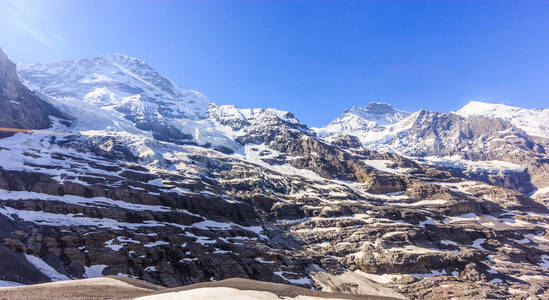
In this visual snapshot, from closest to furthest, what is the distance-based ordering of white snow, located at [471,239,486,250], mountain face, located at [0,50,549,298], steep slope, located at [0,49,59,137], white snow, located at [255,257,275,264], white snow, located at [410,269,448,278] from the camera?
mountain face, located at [0,50,549,298]
white snow, located at [255,257,275,264]
white snow, located at [410,269,448,278]
white snow, located at [471,239,486,250]
steep slope, located at [0,49,59,137]

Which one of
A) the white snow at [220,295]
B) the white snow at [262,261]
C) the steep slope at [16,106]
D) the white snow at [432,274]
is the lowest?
the white snow at [432,274]

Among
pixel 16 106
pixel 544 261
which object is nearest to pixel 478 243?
pixel 544 261

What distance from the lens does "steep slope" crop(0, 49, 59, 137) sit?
455ft

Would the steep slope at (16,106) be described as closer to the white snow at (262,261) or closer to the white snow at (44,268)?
the white snow at (44,268)

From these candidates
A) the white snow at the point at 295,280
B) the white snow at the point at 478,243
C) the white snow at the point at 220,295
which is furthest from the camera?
the white snow at the point at 478,243

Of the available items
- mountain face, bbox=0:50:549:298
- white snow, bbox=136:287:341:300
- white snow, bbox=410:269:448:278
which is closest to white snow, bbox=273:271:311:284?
mountain face, bbox=0:50:549:298

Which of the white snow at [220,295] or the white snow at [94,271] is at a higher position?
the white snow at [220,295]

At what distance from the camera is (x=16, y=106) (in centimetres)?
14900

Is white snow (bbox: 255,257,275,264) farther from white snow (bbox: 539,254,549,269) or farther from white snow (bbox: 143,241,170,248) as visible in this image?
white snow (bbox: 539,254,549,269)

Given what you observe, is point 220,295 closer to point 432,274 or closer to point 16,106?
point 432,274

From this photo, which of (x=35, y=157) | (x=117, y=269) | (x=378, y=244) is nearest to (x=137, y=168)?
(x=35, y=157)

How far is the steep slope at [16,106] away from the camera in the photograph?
13862 centimetres

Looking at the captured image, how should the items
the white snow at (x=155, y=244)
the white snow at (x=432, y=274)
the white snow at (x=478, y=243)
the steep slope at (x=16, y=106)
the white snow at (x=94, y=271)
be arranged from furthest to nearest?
the steep slope at (x=16, y=106)
the white snow at (x=478, y=243)
the white snow at (x=432, y=274)
the white snow at (x=155, y=244)
the white snow at (x=94, y=271)

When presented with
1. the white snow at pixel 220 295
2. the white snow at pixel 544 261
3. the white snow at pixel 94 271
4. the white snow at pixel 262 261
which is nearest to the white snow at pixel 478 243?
the white snow at pixel 544 261
